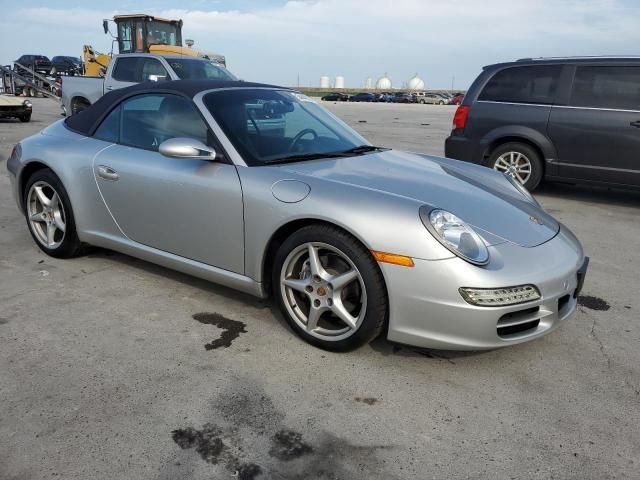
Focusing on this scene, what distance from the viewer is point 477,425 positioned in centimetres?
238

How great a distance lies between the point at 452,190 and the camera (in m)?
3.15

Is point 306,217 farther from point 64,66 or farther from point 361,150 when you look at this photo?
point 64,66

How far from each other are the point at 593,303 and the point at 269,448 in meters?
2.54

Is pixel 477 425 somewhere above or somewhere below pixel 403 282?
below

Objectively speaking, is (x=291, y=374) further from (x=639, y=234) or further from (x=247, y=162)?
(x=639, y=234)

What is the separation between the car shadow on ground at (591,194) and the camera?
273 inches

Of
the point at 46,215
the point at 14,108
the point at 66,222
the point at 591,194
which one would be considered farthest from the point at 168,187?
the point at 14,108

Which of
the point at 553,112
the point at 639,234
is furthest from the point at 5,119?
the point at 639,234

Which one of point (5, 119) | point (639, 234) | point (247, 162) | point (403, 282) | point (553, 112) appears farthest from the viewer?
point (5, 119)

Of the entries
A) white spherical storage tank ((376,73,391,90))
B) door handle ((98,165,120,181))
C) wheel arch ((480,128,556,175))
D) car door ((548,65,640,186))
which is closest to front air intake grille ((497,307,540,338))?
door handle ((98,165,120,181))

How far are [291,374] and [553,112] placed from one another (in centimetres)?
526

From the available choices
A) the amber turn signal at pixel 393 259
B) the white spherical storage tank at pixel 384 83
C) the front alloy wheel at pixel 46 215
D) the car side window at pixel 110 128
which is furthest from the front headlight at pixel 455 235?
the white spherical storage tank at pixel 384 83

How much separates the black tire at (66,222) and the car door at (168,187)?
1.50ft

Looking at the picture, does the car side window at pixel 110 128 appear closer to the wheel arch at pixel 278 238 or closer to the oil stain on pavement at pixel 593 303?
the wheel arch at pixel 278 238
